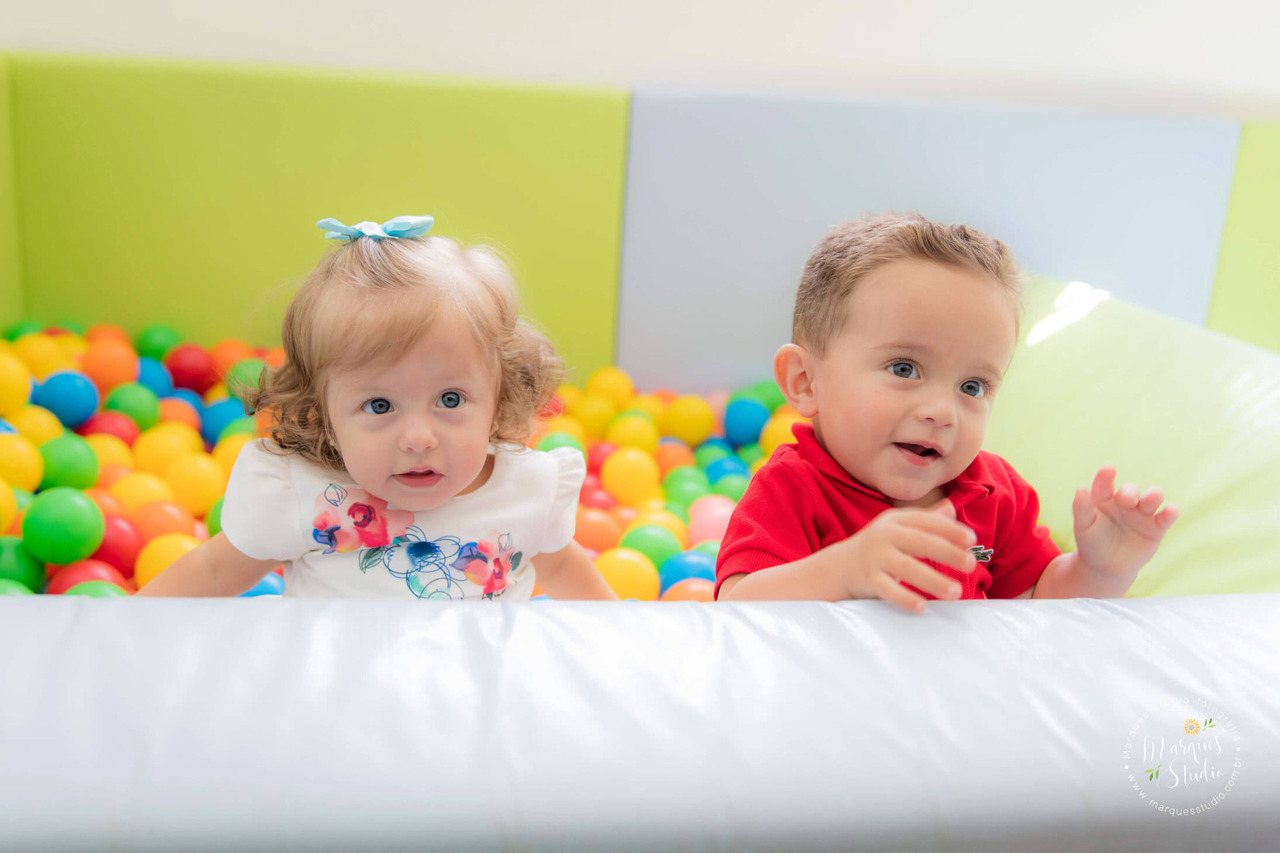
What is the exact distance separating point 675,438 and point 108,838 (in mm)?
1580

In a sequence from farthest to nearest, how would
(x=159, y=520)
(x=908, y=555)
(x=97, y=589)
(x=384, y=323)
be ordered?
1. (x=159, y=520)
2. (x=97, y=589)
3. (x=384, y=323)
4. (x=908, y=555)

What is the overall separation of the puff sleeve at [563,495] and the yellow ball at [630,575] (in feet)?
1.00

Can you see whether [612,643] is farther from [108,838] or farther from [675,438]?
[675,438]

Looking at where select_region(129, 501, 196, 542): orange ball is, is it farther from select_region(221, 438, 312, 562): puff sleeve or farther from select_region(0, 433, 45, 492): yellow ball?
select_region(221, 438, 312, 562): puff sleeve

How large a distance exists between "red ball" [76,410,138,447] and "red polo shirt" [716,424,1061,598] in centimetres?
125

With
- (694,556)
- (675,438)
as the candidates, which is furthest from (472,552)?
(675,438)

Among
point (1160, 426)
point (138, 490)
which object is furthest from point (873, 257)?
point (138, 490)

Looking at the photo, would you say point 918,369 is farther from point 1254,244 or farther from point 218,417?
point 1254,244

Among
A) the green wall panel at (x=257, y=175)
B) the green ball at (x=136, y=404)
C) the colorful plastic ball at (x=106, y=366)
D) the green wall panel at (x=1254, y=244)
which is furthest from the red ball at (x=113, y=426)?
the green wall panel at (x=1254, y=244)

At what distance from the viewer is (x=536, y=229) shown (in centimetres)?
206

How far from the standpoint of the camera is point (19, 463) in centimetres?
138

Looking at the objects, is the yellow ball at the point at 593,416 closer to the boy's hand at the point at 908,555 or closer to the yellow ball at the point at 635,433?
the yellow ball at the point at 635,433

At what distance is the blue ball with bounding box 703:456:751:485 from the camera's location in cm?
180

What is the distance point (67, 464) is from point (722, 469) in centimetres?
107
